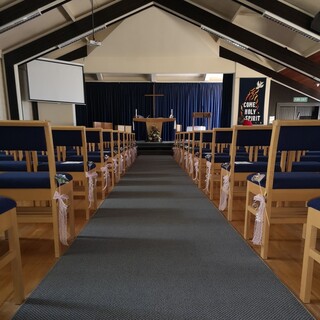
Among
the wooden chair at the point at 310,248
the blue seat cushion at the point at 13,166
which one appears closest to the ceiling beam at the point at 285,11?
the wooden chair at the point at 310,248

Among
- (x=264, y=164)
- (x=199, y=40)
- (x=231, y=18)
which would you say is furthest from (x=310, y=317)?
(x=199, y=40)

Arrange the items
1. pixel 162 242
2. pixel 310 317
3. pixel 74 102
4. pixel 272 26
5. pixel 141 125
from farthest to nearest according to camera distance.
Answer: pixel 141 125 → pixel 74 102 → pixel 272 26 → pixel 162 242 → pixel 310 317

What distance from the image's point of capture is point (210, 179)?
8.76 feet

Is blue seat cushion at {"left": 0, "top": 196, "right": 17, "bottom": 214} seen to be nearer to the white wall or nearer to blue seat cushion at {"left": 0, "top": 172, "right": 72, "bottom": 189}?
blue seat cushion at {"left": 0, "top": 172, "right": 72, "bottom": 189}

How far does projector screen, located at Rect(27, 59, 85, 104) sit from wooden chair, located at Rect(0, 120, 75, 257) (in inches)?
225

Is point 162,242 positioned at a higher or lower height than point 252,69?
lower

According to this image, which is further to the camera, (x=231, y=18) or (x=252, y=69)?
(x=252, y=69)

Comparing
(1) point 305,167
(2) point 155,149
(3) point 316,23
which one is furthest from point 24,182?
(2) point 155,149

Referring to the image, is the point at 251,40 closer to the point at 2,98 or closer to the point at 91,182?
the point at 91,182

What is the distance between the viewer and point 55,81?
659 cm

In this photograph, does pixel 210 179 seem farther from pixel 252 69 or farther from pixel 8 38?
pixel 252 69

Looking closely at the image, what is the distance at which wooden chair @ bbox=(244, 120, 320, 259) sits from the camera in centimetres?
127

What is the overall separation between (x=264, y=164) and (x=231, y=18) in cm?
528

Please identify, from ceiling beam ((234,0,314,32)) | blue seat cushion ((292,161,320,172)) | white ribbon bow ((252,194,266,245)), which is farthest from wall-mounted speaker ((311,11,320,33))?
white ribbon bow ((252,194,266,245))
